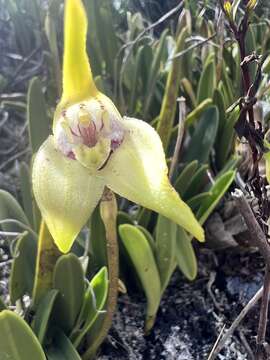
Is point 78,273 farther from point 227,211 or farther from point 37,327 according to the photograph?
point 227,211

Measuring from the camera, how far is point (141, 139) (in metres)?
0.81

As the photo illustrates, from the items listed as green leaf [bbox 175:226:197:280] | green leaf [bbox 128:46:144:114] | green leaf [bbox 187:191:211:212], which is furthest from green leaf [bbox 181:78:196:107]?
green leaf [bbox 175:226:197:280]

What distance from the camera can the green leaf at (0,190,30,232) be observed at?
44.1 inches

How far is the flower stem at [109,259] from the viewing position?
867 mm

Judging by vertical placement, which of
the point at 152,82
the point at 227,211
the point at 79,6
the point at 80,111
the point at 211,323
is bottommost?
the point at 211,323

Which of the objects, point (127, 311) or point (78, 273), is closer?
point (78, 273)

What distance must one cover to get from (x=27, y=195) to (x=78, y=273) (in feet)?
0.94

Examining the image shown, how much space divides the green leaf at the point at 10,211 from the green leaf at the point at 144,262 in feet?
0.68

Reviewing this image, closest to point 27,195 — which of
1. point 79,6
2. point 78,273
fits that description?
point 78,273

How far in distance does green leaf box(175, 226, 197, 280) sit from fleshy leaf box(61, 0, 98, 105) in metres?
0.42

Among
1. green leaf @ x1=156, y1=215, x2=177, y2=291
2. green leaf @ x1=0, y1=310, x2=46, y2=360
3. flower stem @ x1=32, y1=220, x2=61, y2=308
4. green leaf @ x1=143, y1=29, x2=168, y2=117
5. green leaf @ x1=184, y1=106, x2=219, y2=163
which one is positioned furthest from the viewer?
green leaf @ x1=143, y1=29, x2=168, y2=117

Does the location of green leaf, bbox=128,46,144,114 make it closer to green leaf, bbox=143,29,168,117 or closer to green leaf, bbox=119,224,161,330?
green leaf, bbox=143,29,168,117

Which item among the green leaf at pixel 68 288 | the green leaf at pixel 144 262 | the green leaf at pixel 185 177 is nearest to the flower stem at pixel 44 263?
the green leaf at pixel 68 288

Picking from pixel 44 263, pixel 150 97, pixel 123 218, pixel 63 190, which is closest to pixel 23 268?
pixel 44 263
